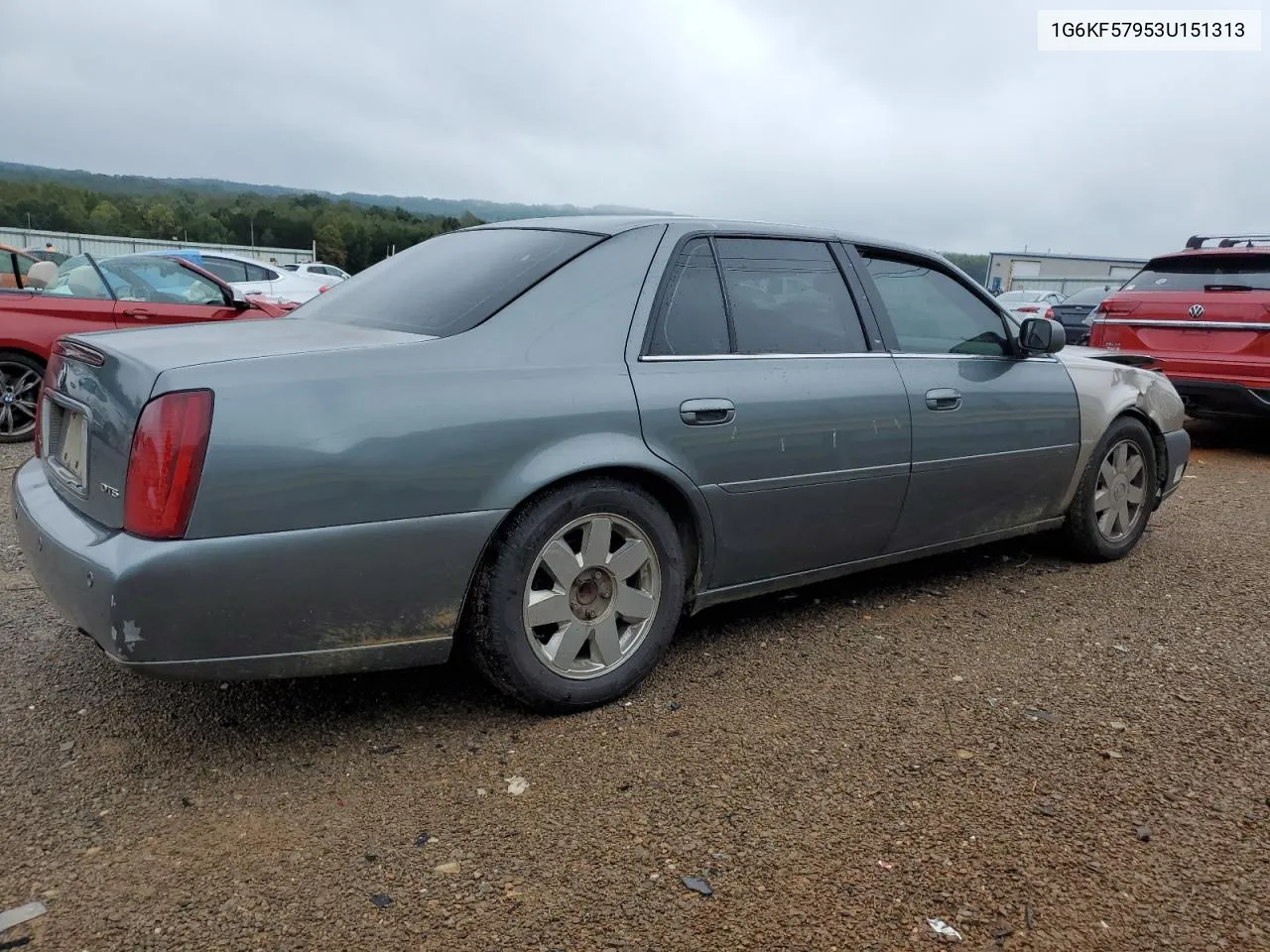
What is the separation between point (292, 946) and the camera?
1.98m

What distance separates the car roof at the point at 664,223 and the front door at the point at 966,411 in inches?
6.8

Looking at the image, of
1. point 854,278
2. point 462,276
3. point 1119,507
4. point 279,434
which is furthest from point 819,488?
point 1119,507

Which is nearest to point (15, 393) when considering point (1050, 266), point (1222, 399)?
point (1222, 399)

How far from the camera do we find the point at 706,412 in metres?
3.12

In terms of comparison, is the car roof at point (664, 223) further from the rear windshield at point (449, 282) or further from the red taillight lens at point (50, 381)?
the red taillight lens at point (50, 381)

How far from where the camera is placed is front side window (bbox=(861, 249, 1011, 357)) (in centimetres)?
387

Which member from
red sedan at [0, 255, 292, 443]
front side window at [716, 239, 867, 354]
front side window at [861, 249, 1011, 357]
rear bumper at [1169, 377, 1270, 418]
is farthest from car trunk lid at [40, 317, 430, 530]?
rear bumper at [1169, 377, 1270, 418]

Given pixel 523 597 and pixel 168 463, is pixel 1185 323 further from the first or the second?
pixel 168 463

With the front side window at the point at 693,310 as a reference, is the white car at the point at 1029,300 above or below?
above

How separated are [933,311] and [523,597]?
7.36 ft

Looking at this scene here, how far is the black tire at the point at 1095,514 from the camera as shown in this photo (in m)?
4.54

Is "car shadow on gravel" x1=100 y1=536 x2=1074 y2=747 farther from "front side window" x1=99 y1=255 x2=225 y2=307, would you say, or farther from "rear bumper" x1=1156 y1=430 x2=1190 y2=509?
"front side window" x1=99 y1=255 x2=225 y2=307

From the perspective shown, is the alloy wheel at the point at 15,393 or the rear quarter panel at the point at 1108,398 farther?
the alloy wheel at the point at 15,393

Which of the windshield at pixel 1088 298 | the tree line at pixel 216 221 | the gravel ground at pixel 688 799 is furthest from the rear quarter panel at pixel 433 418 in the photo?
the tree line at pixel 216 221
